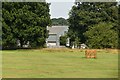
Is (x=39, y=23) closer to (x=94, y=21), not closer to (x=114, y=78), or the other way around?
(x=94, y=21)

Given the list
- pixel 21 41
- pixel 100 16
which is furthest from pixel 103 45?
pixel 21 41

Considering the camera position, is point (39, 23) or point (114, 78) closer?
point (114, 78)

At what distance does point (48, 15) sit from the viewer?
2357 inches

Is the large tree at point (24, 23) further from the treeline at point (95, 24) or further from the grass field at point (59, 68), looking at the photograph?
the grass field at point (59, 68)

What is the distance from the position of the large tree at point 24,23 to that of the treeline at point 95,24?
28.8 ft

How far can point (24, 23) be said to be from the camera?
56781mm

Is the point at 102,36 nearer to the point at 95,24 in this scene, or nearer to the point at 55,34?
the point at 95,24

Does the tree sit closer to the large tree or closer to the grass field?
the large tree

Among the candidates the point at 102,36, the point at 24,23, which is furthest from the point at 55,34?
the point at 24,23

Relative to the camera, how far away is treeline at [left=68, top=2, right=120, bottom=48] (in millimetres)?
61156

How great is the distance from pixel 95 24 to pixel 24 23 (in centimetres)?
1460

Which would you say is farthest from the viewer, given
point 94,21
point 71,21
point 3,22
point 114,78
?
point 71,21

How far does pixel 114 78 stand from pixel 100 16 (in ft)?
172

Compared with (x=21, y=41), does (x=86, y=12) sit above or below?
above
